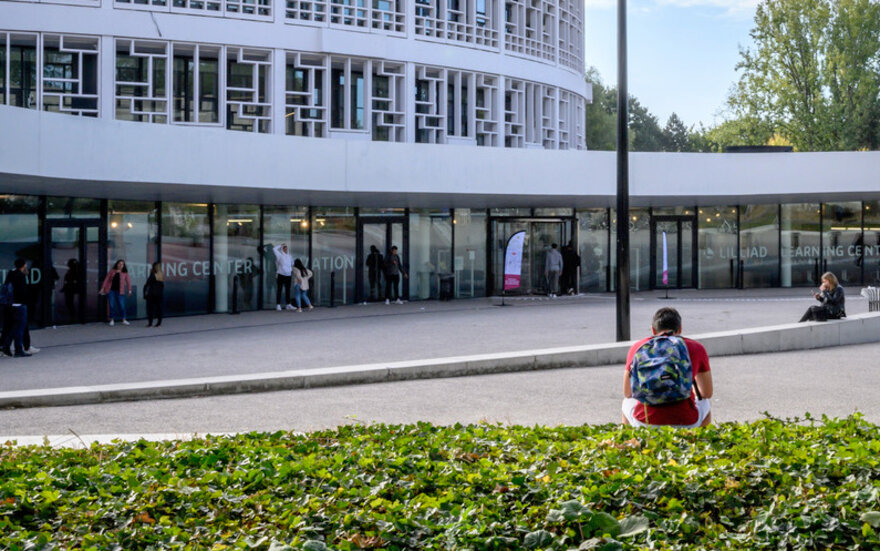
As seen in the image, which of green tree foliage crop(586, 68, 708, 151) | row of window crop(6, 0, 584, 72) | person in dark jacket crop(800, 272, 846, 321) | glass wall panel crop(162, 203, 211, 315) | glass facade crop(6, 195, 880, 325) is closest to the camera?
person in dark jacket crop(800, 272, 846, 321)

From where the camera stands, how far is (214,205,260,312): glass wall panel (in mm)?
28594

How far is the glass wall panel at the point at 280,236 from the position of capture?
29.7 metres

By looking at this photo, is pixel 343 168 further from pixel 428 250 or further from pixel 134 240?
pixel 428 250

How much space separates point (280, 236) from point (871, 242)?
2093 cm

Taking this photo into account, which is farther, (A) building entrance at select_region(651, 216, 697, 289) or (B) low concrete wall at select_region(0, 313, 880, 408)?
(A) building entrance at select_region(651, 216, 697, 289)

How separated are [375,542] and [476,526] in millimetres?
420

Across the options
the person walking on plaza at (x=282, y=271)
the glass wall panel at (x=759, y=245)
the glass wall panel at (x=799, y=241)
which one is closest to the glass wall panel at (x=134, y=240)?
the person walking on plaza at (x=282, y=271)

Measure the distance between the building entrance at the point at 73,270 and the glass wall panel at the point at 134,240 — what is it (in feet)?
1.77

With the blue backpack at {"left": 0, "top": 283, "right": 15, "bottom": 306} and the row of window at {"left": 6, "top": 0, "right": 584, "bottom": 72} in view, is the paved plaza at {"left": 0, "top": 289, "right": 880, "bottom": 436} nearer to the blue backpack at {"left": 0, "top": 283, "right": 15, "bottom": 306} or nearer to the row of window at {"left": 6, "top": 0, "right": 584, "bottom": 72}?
the blue backpack at {"left": 0, "top": 283, "right": 15, "bottom": 306}

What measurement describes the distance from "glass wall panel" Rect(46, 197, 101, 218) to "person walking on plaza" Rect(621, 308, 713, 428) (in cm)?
1928

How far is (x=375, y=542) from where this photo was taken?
452cm

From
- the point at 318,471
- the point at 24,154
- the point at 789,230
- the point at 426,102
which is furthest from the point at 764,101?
the point at 318,471

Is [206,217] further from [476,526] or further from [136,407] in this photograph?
[476,526]

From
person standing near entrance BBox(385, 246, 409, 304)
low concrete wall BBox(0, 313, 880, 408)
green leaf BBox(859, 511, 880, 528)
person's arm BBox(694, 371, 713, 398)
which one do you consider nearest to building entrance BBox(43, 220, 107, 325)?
person standing near entrance BBox(385, 246, 409, 304)
